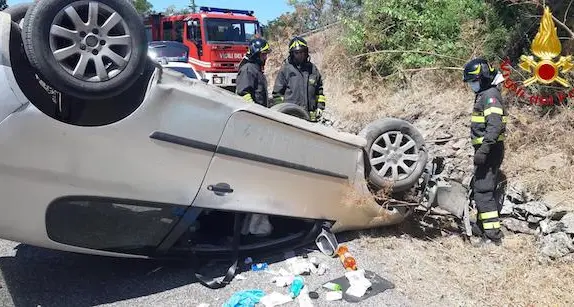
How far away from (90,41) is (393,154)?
246cm

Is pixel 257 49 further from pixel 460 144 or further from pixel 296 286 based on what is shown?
pixel 296 286

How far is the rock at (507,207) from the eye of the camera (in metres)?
5.22

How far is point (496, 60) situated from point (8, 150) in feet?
22.8

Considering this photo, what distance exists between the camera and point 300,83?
20.5 ft

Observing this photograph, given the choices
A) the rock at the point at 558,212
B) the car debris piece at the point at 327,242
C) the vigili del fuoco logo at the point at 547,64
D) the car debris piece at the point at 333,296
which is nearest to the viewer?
the car debris piece at the point at 333,296

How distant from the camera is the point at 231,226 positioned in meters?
3.78

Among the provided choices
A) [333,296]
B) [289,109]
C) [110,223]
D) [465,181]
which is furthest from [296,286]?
[465,181]

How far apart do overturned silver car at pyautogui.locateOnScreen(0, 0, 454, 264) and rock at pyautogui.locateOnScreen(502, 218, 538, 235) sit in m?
2.15

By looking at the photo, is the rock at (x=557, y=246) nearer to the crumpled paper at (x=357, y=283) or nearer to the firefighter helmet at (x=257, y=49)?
the crumpled paper at (x=357, y=283)

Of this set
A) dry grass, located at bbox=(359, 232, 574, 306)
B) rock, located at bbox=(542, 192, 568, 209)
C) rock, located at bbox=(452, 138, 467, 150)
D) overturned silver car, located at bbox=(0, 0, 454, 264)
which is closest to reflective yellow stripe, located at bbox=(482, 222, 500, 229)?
dry grass, located at bbox=(359, 232, 574, 306)

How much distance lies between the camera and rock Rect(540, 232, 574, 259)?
416 centimetres

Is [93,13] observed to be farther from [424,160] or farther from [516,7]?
[516,7]

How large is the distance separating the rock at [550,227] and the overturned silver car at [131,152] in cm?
193

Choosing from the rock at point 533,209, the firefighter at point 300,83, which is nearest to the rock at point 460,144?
the rock at point 533,209
